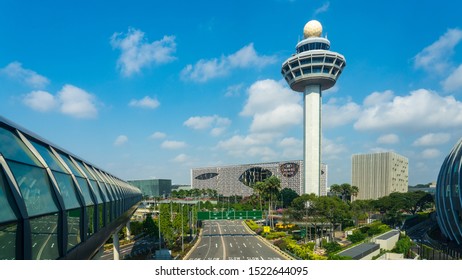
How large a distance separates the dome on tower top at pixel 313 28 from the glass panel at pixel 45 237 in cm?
10815

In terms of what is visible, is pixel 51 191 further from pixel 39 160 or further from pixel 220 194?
pixel 220 194

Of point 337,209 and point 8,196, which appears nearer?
point 8,196

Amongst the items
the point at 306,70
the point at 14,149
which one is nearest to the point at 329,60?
the point at 306,70

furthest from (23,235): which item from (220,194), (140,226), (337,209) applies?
(220,194)

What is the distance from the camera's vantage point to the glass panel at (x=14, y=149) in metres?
6.57

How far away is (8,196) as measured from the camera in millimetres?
5711

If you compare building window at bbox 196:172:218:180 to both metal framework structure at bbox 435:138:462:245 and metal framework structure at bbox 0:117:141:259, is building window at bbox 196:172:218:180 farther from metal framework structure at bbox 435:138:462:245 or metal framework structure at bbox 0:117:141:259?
metal framework structure at bbox 0:117:141:259

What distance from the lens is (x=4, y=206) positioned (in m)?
5.51

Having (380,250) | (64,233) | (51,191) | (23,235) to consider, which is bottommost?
(380,250)

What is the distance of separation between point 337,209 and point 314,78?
5421 centimetres

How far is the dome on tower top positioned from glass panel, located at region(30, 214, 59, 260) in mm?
108153

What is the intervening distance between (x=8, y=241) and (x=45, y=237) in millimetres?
1651

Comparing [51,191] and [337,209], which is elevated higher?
[51,191]
